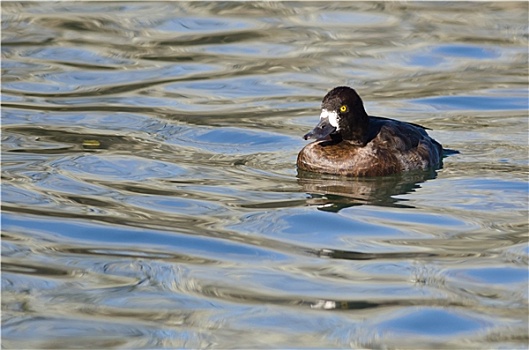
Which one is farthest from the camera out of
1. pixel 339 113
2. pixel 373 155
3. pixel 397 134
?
pixel 397 134

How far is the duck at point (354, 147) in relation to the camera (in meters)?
9.63

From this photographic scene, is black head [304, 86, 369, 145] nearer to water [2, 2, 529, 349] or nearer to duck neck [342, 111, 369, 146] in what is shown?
duck neck [342, 111, 369, 146]

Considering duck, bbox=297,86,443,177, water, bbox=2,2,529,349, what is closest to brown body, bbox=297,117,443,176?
duck, bbox=297,86,443,177

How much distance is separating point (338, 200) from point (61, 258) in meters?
2.44

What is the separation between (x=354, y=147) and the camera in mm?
9812

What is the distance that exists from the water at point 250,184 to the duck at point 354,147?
0.12 m

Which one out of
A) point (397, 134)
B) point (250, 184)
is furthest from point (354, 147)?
point (250, 184)

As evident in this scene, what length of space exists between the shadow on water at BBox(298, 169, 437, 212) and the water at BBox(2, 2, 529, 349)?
1.0 inches

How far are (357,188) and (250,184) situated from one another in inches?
33.5

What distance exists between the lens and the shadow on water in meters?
8.95

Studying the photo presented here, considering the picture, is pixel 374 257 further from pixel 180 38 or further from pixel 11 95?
pixel 180 38

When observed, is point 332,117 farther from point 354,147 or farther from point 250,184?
point 250,184

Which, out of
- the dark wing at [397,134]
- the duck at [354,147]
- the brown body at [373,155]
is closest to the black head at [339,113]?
the duck at [354,147]

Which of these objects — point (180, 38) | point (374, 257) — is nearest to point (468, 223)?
point (374, 257)
